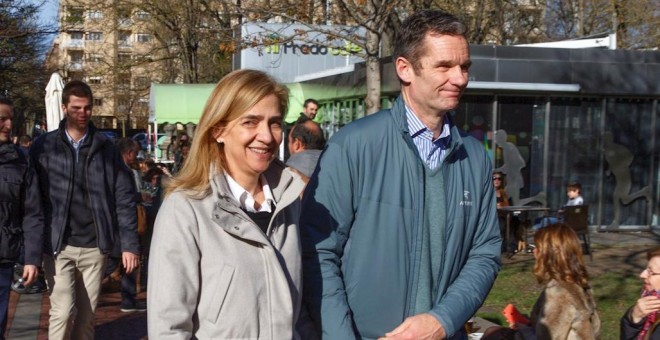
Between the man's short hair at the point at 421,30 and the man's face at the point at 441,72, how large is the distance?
2 centimetres

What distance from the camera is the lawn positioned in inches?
344

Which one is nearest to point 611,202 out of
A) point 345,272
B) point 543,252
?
point 543,252

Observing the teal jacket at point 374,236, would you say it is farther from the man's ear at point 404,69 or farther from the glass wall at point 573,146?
the glass wall at point 573,146

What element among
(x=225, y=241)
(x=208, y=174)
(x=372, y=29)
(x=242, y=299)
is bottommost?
(x=242, y=299)

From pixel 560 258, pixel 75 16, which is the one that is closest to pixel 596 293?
pixel 560 258

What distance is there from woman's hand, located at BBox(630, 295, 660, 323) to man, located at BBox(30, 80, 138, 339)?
324 cm

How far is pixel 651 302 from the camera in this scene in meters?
5.05

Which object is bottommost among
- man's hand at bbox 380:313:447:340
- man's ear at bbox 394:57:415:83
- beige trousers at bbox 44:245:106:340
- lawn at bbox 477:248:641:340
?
lawn at bbox 477:248:641:340

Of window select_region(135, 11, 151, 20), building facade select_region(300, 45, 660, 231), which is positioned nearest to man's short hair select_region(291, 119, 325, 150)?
building facade select_region(300, 45, 660, 231)

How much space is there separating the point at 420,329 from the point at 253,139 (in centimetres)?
78

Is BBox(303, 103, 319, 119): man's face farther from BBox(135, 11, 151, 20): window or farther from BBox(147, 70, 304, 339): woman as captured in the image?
BBox(135, 11, 151, 20): window

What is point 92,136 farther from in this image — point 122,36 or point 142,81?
point 142,81

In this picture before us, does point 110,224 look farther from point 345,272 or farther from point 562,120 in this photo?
point 562,120

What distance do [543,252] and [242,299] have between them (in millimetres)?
3338
